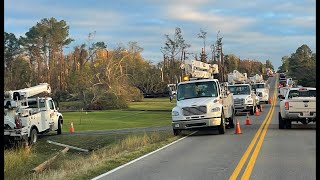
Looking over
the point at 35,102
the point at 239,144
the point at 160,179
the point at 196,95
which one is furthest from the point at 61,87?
the point at 160,179

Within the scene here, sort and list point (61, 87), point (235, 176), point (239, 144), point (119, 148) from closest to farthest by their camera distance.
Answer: point (235, 176)
point (239, 144)
point (119, 148)
point (61, 87)

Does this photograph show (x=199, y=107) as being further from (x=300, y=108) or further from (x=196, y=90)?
(x=300, y=108)

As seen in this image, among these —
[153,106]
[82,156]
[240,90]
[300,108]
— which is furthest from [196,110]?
[153,106]

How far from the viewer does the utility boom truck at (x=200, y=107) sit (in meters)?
18.1

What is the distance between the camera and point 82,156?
18.3 metres

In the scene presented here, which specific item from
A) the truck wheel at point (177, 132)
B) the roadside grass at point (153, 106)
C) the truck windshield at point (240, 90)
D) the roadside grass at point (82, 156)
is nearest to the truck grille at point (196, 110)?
the truck wheel at point (177, 132)

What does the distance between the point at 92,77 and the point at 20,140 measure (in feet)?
129

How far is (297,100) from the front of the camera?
18672mm

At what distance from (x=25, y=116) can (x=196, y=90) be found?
8.20 m

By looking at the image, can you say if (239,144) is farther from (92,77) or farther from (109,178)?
(92,77)

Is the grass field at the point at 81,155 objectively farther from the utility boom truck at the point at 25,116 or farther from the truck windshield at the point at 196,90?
the truck windshield at the point at 196,90

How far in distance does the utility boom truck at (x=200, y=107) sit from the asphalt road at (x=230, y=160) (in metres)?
1.24

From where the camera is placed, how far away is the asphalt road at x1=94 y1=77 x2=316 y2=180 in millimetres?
9578

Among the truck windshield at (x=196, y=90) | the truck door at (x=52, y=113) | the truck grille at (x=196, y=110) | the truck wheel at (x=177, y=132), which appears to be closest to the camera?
the truck grille at (x=196, y=110)
